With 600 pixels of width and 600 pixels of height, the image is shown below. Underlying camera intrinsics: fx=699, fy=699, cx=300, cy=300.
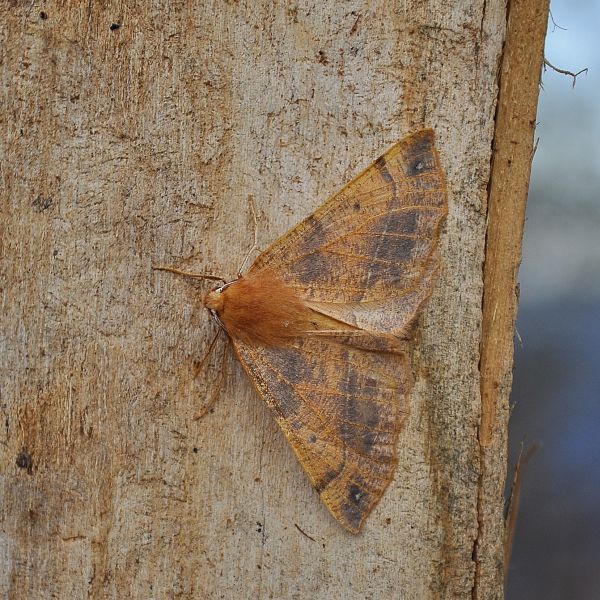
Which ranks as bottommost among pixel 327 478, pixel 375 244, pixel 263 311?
pixel 327 478

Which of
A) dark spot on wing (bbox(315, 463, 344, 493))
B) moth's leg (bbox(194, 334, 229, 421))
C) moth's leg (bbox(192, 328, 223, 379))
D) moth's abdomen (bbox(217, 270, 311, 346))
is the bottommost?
dark spot on wing (bbox(315, 463, 344, 493))

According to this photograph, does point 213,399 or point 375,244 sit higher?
point 375,244

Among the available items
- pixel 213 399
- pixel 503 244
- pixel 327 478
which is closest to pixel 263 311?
pixel 213 399

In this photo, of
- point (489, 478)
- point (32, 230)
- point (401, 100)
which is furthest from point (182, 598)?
point (401, 100)

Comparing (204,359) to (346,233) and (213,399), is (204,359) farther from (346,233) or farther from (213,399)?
(346,233)

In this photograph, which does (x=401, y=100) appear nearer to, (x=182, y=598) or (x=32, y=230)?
(x=32, y=230)

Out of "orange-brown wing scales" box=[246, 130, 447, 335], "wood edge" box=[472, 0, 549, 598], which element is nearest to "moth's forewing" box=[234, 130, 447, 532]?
"orange-brown wing scales" box=[246, 130, 447, 335]

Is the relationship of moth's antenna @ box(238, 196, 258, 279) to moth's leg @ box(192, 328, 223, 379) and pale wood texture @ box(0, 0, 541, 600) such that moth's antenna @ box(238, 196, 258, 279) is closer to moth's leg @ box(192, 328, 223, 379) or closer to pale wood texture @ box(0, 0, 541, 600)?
pale wood texture @ box(0, 0, 541, 600)
